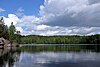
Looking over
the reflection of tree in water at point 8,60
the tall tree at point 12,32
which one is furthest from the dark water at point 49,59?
the tall tree at point 12,32

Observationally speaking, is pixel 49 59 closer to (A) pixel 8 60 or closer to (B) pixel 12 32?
(A) pixel 8 60

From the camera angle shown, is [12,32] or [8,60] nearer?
[8,60]

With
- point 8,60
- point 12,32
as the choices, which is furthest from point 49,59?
point 12,32

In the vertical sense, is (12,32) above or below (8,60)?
above

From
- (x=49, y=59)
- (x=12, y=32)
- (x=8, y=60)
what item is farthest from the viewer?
(x=12, y=32)

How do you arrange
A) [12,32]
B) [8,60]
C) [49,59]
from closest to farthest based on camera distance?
[8,60] < [49,59] < [12,32]

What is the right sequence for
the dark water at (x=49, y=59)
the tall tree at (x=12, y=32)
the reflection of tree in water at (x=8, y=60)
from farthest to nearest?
1. the tall tree at (x=12, y=32)
2. the dark water at (x=49, y=59)
3. the reflection of tree in water at (x=8, y=60)

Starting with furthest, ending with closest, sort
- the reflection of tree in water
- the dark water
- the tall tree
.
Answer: the tall tree
the dark water
the reflection of tree in water

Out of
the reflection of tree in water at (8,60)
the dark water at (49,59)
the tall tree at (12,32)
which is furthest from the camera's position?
the tall tree at (12,32)

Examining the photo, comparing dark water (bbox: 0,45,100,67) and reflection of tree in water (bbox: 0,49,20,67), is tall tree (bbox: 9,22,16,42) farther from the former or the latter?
reflection of tree in water (bbox: 0,49,20,67)

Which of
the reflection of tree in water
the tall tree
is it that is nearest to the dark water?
the reflection of tree in water

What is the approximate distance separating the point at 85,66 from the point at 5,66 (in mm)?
12615

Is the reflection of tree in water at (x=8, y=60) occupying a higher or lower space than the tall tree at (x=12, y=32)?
lower

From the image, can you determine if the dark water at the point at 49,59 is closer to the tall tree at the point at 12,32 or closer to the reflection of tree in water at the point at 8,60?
the reflection of tree in water at the point at 8,60
